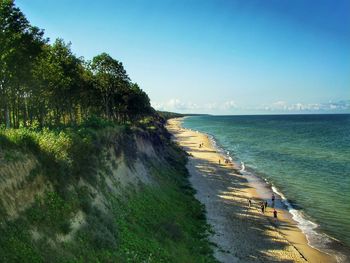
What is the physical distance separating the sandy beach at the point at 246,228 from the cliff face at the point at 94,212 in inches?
96.7

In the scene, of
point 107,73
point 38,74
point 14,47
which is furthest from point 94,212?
point 107,73

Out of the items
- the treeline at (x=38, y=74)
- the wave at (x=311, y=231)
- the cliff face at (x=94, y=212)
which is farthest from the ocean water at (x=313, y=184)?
the treeline at (x=38, y=74)

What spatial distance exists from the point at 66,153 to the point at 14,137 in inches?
186

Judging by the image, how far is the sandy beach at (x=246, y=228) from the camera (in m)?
34.1

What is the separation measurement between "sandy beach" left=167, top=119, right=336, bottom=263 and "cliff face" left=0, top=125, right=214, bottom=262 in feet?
8.06

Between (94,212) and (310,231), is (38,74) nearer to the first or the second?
(94,212)

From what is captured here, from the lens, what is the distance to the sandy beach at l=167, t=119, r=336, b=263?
112ft

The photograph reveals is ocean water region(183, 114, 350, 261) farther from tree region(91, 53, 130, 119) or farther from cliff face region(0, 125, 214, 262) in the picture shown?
tree region(91, 53, 130, 119)

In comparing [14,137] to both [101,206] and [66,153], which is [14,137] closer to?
[66,153]

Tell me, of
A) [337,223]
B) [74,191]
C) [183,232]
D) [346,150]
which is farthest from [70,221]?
[346,150]

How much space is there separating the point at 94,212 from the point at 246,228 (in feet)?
69.8

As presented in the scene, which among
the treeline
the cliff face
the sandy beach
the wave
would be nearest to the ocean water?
the wave

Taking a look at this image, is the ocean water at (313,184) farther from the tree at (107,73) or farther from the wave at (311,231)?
the tree at (107,73)

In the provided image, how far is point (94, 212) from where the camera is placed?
83.7 feet
